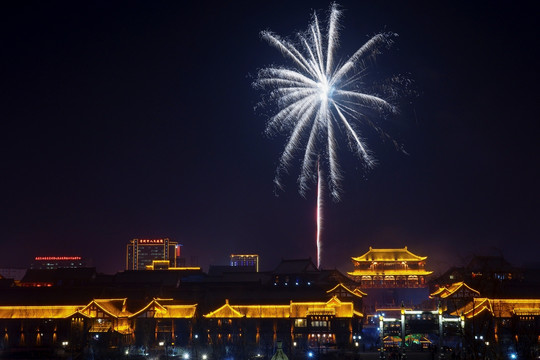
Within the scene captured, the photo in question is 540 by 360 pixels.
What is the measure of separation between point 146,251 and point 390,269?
348 feet

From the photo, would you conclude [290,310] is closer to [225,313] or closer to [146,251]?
[225,313]

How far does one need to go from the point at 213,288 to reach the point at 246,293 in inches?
180

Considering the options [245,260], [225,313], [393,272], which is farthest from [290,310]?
[245,260]

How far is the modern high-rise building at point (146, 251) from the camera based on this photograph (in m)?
174

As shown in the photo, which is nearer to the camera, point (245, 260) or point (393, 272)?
point (393, 272)

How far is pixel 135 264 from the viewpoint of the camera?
17462cm

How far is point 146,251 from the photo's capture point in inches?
6875

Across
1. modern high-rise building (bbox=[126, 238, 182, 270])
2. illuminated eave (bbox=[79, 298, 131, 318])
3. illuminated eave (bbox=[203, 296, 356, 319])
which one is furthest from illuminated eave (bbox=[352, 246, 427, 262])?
modern high-rise building (bbox=[126, 238, 182, 270])

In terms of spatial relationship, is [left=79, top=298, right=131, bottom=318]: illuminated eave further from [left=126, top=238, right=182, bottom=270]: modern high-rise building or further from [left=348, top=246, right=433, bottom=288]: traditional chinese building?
[left=126, top=238, right=182, bottom=270]: modern high-rise building

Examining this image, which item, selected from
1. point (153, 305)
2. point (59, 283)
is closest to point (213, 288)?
point (153, 305)

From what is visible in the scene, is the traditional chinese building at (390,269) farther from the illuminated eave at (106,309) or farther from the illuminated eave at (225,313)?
the illuminated eave at (106,309)

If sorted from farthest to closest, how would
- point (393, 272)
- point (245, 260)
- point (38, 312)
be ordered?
point (245, 260) → point (393, 272) → point (38, 312)

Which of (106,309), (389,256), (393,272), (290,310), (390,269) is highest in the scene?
(389,256)

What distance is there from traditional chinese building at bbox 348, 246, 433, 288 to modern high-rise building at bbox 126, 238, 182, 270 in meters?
100
